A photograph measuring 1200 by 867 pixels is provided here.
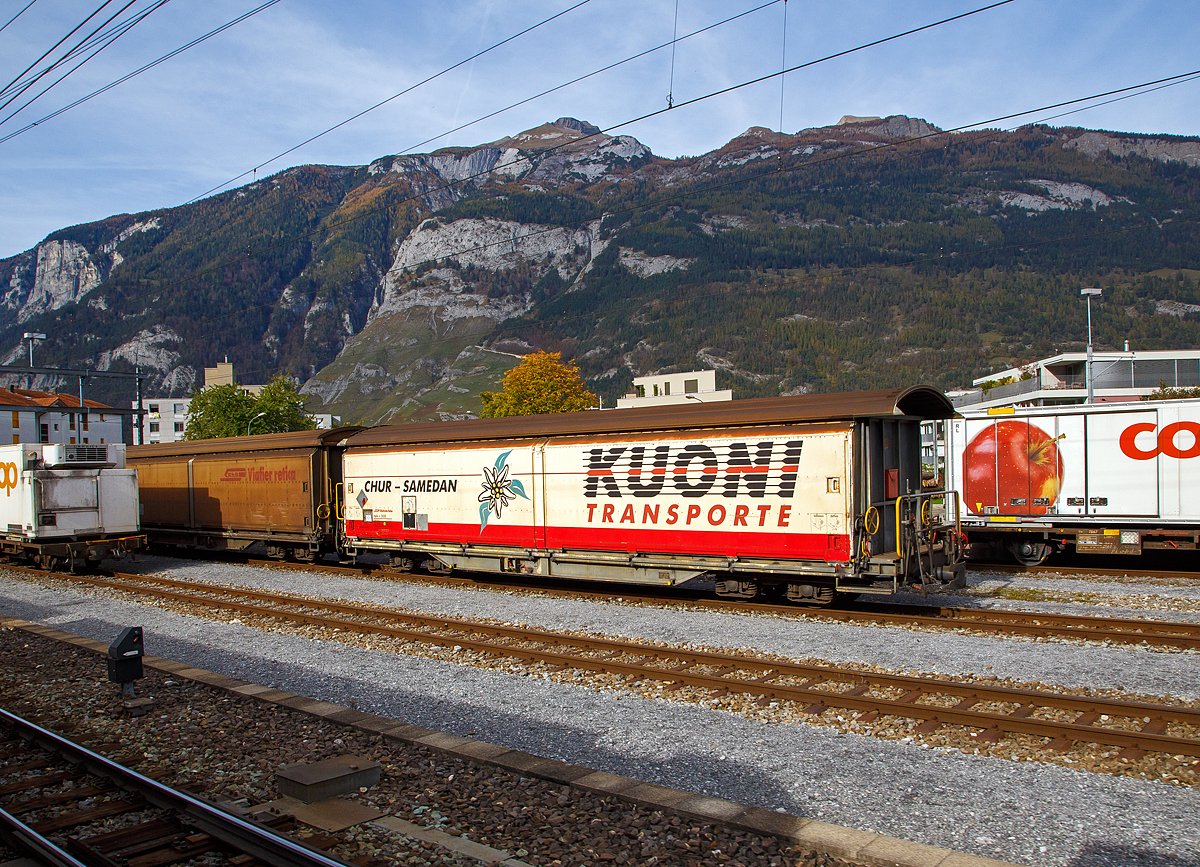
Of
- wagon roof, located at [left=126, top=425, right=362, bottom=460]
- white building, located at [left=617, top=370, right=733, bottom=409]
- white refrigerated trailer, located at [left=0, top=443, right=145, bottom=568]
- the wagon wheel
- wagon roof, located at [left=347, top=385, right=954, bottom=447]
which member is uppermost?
white building, located at [left=617, top=370, right=733, bottom=409]

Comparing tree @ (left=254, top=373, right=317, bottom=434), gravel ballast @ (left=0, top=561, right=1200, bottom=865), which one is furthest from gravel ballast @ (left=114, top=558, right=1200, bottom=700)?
tree @ (left=254, top=373, right=317, bottom=434)

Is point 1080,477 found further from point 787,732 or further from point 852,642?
point 787,732

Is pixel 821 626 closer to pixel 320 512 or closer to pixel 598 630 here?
pixel 598 630

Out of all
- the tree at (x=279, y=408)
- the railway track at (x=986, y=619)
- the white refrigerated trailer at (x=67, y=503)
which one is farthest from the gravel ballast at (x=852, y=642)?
the tree at (x=279, y=408)

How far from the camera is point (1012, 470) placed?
18594 millimetres

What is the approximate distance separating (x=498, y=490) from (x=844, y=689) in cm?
940

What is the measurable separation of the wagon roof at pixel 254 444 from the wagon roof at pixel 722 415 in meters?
3.93

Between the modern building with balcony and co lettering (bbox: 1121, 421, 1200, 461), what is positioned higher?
the modern building with balcony

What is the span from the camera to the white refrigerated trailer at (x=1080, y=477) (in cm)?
1681

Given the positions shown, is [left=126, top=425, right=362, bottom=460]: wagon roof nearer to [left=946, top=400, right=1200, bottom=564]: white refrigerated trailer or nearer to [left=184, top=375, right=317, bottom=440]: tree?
[left=946, top=400, right=1200, bottom=564]: white refrigerated trailer

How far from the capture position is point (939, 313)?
534 ft

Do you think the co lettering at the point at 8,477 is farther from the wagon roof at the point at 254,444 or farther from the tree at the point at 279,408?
the tree at the point at 279,408

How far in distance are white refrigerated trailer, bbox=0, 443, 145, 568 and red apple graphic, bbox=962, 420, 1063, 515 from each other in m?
22.4

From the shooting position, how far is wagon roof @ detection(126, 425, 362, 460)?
2077 centimetres
